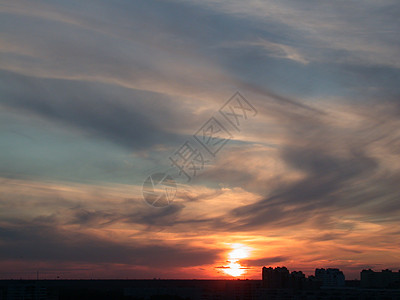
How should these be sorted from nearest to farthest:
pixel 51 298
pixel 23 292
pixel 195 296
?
1. pixel 23 292
2. pixel 51 298
3. pixel 195 296

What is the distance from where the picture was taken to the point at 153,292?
185250 mm

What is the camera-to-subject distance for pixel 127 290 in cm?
18175

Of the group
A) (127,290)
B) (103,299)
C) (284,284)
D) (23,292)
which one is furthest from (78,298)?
(284,284)

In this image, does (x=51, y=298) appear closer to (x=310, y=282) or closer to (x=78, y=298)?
(x=78, y=298)

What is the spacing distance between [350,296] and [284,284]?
37.4 metres

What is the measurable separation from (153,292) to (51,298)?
64.1 meters

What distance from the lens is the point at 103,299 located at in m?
133

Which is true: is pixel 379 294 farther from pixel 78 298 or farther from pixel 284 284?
pixel 78 298

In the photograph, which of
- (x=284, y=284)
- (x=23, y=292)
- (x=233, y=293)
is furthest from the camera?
(x=284, y=284)

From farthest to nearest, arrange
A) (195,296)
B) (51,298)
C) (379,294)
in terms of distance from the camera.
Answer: (195,296)
(379,294)
(51,298)

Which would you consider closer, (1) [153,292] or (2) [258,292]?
(2) [258,292]

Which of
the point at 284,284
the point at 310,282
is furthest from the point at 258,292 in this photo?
the point at 310,282

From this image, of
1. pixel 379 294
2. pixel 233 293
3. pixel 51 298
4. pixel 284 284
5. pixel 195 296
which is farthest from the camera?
pixel 195 296

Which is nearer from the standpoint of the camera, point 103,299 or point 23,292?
point 23,292
